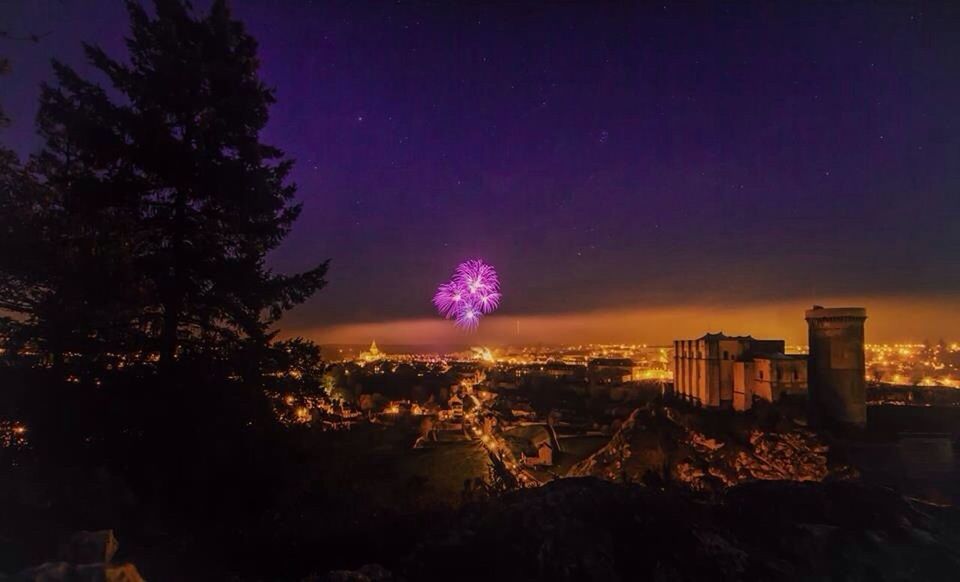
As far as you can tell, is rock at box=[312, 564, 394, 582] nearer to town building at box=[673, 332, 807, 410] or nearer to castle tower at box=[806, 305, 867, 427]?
town building at box=[673, 332, 807, 410]

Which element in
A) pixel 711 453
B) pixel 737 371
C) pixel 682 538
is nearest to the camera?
pixel 682 538

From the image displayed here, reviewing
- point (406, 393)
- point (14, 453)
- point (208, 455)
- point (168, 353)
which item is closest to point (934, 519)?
point (208, 455)

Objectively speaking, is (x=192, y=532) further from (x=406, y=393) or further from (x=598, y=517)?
(x=406, y=393)


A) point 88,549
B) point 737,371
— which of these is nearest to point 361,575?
point 88,549

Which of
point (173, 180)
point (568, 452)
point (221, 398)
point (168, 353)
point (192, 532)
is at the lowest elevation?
point (568, 452)

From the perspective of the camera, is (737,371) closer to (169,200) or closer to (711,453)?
(711,453)

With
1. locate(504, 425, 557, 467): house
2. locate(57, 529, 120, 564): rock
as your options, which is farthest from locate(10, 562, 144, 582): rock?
locate(504, 425, 557, 467): house

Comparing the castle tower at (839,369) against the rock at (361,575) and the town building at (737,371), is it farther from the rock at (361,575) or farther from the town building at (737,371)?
the rock at (361,575)
